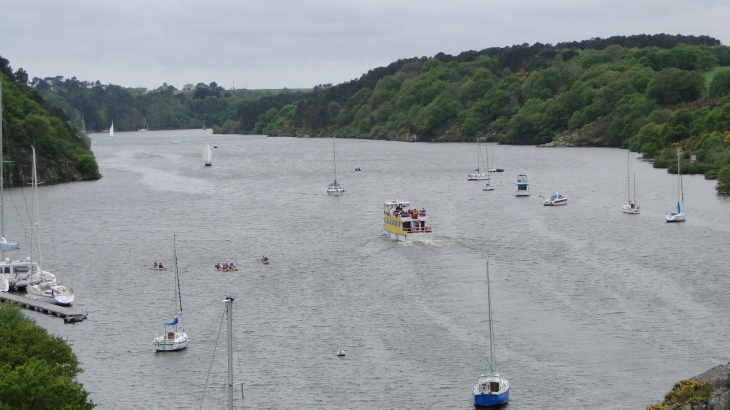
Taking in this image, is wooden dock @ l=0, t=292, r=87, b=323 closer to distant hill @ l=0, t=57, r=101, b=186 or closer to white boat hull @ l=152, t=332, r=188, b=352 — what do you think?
white boat hull @ l=152, t=332, r=188, b=352

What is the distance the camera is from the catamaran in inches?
3135

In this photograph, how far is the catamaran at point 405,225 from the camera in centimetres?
7962

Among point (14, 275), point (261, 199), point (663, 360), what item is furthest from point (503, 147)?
point (663, 360)

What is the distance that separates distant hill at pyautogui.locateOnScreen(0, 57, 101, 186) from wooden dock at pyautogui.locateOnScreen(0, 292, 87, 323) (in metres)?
62.0

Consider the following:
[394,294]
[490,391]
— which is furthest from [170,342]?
[490,391]

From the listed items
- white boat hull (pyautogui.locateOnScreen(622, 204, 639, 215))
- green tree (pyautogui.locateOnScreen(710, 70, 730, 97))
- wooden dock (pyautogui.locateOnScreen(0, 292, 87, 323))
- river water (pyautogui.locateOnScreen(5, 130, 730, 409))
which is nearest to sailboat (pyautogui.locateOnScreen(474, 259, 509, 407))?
river water (pyautogui.locateOnScreen(5, 130, 730, 409))

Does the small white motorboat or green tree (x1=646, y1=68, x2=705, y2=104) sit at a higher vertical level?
green tree (x1=646, y1=68, x2=705, y2=104)

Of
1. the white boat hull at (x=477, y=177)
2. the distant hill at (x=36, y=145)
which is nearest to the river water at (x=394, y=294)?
the white boat hull at (x=477, y=177)

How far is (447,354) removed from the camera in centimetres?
4866

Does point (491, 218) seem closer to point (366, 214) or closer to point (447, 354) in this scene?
point (366, 214)

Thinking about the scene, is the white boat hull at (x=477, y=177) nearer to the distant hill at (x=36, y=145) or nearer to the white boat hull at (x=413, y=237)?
the white boat hull at (x=413, y=237)

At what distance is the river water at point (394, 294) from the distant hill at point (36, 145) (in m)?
13.4

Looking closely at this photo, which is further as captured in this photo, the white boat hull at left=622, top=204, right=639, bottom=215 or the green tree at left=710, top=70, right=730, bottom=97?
the green tree at left=710, top=70, right=730, bottom=97

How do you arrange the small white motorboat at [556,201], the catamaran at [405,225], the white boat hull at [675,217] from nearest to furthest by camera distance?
the catamaran at [405,225], the white boat hull at [675,217], the small white motorboat at [556,201]
